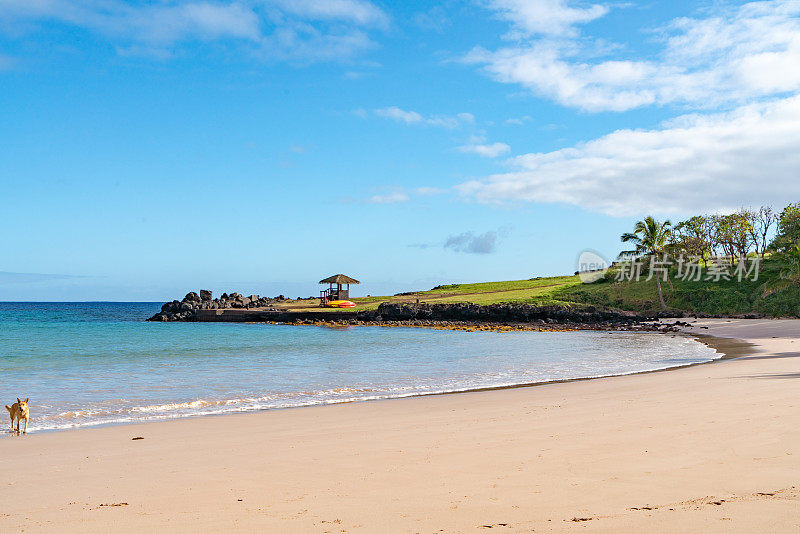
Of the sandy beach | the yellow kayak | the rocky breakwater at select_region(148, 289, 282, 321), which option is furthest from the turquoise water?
the rocky breakwater at select_region(148, 289, 282, 321)

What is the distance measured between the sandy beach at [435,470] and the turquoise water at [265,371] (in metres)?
2.42

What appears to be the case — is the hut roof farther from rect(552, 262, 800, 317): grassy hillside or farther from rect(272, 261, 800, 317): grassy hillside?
rect(552, 262, 800, 317): grassy hillside

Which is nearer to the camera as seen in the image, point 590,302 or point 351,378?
point 351,378

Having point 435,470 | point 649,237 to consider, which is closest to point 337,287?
point 649,237

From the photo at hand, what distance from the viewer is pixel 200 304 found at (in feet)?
270

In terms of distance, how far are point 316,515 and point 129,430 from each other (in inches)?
268

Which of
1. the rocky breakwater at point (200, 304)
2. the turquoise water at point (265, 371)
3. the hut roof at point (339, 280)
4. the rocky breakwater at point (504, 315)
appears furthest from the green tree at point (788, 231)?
the rocky breakwater at point (200, 304)

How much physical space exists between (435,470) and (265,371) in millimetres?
15224

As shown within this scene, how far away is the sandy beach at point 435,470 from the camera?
16.7ft

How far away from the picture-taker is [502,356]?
26.4m

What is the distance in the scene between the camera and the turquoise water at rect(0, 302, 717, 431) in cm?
1386

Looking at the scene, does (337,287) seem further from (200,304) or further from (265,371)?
(265,371)

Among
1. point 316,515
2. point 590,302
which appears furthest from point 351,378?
point 590,302

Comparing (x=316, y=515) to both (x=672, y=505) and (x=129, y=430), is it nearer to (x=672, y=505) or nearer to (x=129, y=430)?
(x=672, y=505)
